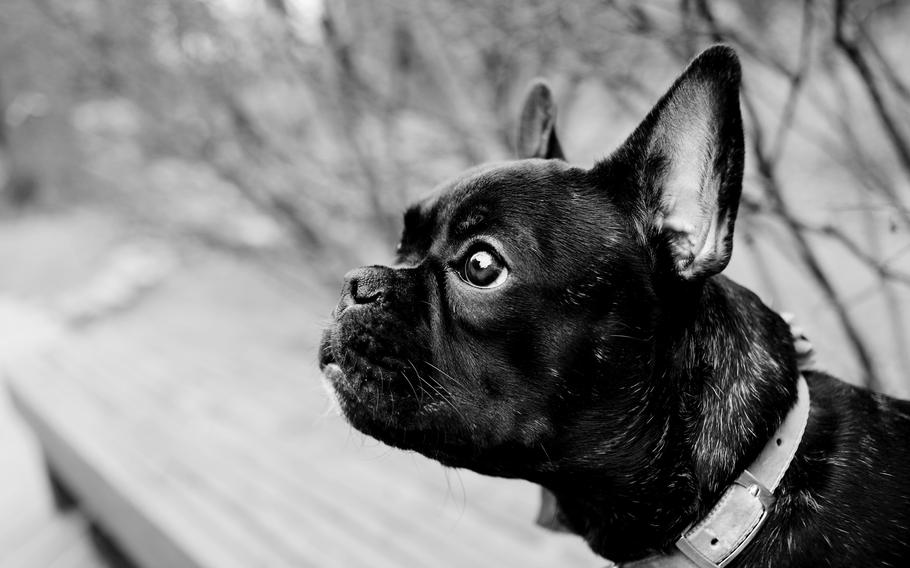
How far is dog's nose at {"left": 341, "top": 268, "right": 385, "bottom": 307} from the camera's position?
1.88 m

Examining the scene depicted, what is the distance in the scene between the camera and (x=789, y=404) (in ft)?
5.60

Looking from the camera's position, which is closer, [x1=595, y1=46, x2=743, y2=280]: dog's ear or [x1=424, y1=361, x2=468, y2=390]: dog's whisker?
[x1=595, y1=46, x2=743, y2=280]: dog's ear

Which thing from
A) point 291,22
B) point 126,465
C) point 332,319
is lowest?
point 126,465

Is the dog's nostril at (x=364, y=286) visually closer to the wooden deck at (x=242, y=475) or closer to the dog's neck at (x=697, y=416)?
the wooden deck at (x=242, y=475)

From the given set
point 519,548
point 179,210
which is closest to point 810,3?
point 519,548

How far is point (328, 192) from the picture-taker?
5.50 metres

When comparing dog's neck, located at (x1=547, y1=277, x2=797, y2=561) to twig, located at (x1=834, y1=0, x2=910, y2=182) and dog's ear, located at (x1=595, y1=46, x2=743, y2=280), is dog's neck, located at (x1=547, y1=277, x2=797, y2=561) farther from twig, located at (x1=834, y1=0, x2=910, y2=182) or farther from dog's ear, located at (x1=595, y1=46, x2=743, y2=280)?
twig, located at (x1=834, y1=0, x2=910, y2=182)

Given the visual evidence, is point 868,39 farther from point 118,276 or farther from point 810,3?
point 118,276

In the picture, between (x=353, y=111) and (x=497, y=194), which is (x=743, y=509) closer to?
(x=497, y=194)

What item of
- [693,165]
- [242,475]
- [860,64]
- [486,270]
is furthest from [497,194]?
[242,475]

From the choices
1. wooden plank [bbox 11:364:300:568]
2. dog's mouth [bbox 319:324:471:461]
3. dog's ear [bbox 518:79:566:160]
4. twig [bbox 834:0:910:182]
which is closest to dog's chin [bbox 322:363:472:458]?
dog's mouth [bbox 319:324:471:461]

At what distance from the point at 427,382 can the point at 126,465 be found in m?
2.44

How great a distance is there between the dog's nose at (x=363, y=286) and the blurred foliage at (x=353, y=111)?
1.92m

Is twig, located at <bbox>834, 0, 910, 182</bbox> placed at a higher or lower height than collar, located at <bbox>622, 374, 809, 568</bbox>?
higher
